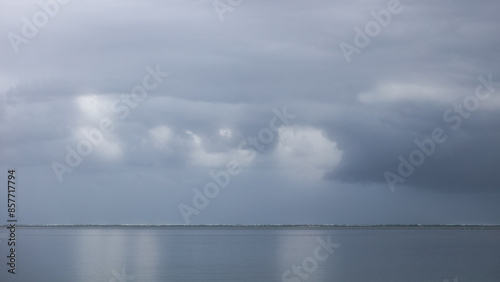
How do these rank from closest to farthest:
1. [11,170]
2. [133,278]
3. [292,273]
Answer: [11,170], [133,278], [292,273]

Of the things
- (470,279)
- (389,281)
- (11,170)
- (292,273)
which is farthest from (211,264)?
(11,170)

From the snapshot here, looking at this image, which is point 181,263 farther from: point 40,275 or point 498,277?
point 498,277

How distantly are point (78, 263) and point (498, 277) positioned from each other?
56.3 m

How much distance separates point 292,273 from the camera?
73.2 m

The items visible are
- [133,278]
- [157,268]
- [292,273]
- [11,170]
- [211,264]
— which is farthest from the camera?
[211,264]

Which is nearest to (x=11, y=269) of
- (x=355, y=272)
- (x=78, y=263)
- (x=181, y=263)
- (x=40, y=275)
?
(x=40, y=275)

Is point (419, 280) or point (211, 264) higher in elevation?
point (211, 264)

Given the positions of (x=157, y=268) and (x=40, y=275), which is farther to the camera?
(x=157, y=268)

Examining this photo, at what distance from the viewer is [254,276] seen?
68812 millimetres

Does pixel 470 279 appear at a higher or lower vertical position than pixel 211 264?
lower

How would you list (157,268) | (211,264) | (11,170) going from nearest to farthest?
(11,170)
(157,268)
(211,264)

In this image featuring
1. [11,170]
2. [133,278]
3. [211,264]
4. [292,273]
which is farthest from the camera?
[211,264]

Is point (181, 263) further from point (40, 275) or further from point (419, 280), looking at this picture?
point (419, 280)

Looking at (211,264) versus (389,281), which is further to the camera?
(211,264)
